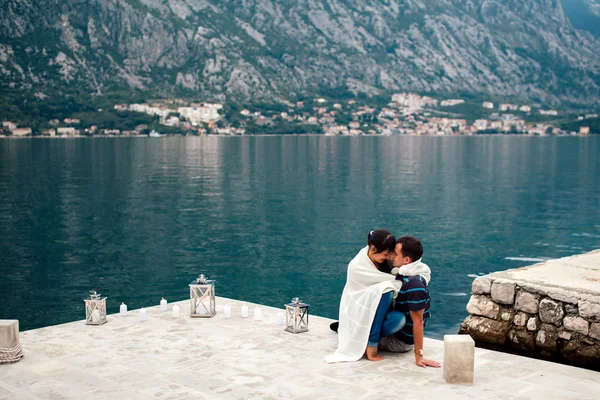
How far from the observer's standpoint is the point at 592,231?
33062 mm

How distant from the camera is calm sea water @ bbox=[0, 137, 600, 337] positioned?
21.4m

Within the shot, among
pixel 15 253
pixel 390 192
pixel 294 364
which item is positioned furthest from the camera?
pixel 390 192

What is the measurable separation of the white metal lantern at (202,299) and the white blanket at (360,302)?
3.03 meters

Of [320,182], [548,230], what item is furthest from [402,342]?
[320,182]

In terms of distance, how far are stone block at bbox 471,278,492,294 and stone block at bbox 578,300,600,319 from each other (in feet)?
5.23

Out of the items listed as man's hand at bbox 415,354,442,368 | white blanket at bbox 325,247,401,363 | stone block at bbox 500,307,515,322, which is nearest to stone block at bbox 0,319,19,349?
white blanket at bbox 325,247,401,363

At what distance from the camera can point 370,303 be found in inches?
334

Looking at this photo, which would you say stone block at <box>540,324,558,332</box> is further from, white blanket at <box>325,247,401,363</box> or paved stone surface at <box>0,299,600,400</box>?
white blanket at <box>325,247,401,363</box>

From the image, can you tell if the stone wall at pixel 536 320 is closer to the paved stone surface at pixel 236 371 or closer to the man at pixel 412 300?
the paved stone surface at pixel 236 371

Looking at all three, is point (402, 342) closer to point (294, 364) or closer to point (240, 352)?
point (294, 364)

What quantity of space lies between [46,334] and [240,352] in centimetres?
315

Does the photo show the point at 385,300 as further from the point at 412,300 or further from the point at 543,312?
the point at 543,312

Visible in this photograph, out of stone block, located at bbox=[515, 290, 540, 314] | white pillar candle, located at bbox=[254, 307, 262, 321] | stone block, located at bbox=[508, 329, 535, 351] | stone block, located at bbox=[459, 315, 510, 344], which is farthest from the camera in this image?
white pillar candle, located at bbox=[254, 307, 262, 321]

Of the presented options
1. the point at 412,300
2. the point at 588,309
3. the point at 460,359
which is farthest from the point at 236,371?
the point at 588,309
